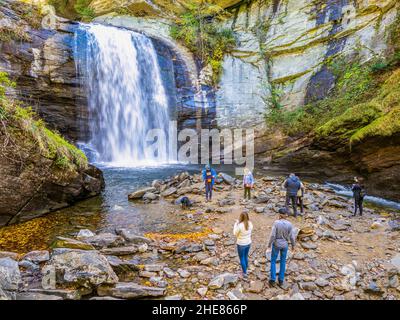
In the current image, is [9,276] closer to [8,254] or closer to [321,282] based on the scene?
[8,254]

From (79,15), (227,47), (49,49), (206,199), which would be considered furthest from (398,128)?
(79,15)

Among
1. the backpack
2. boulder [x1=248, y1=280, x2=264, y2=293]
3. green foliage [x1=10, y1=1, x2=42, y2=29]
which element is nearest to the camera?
boulder [x1=248, y1=280, x2=264, y2=293]

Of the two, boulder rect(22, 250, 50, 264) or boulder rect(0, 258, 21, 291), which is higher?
boulder rect(0, 258, 21, 291)

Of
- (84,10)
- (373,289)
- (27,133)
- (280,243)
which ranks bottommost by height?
(373,289)

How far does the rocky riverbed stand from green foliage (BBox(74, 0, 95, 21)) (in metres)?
27.4

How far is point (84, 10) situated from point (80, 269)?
1219 inches

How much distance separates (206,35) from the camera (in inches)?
1006

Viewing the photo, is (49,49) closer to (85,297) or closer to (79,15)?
(79,15)

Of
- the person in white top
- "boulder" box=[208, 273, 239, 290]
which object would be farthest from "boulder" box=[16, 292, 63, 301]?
the person in white top

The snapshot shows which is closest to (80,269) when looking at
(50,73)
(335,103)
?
(50,73)

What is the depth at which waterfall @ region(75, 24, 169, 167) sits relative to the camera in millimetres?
19969

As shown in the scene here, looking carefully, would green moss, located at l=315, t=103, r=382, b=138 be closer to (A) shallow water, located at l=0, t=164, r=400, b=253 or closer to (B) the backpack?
(A) shallow water, located at l=0, t=164, r=400, b=253

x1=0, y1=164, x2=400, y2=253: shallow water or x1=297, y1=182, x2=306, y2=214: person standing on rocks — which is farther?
x1=297, y1=182, x2=306, y2=214: person standing on rocks
